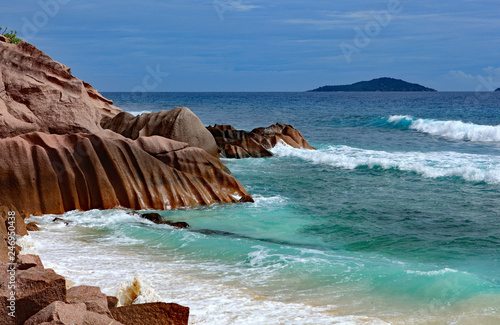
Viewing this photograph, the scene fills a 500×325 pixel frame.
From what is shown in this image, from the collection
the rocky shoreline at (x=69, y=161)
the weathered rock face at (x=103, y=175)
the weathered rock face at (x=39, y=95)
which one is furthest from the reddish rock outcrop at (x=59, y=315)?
the weathered rock face at (x=39, y=95)

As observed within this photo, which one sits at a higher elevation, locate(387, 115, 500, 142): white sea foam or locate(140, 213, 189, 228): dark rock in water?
locate(387, 115, 500, 142): white sea foam

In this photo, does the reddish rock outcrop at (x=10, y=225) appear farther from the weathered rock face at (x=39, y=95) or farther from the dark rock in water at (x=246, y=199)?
the dark rock in water at (x=246, y=199)

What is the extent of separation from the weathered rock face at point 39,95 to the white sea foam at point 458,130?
28.8m

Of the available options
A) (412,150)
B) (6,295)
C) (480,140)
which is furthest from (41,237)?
(480,140)

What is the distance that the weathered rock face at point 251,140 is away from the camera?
25.0 meters

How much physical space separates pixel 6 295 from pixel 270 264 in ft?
15.8

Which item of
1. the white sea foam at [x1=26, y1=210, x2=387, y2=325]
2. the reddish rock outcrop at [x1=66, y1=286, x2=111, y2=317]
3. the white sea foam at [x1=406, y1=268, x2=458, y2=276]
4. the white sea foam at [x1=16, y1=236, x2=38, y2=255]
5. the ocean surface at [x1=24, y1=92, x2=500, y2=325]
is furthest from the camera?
the white sea foam at [x1=16, y1=236, x2=38, y2=255]

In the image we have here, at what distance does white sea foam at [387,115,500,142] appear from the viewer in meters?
35.8

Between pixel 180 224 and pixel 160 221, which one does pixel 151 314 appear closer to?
pixel 180 224

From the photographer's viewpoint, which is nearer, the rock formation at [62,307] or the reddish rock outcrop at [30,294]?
the rock formation at [62,307]

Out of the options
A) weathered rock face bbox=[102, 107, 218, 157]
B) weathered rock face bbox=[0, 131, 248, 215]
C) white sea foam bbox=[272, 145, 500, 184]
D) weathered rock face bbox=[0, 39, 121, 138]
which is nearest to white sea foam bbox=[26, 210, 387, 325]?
weathered rock face bbox=[0, 131, 248, 215]

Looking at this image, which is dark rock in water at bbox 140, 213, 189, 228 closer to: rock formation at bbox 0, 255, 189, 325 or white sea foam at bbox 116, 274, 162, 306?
white sea foam at bbox 116, 274, 162, 306

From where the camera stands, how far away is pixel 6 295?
4887 millimetres

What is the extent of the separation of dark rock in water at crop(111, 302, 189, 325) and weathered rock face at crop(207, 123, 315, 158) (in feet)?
63.7
